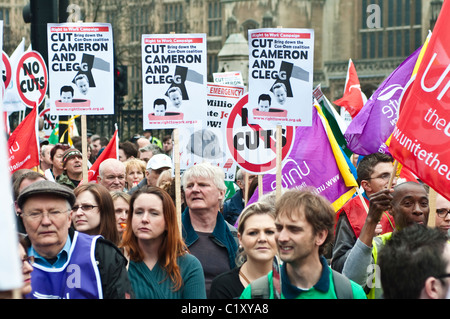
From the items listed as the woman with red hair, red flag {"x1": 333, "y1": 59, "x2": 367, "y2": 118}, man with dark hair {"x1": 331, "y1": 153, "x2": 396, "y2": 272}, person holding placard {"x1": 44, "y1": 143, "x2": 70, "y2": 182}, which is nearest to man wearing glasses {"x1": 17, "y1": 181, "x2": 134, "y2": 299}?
the woman with red hair

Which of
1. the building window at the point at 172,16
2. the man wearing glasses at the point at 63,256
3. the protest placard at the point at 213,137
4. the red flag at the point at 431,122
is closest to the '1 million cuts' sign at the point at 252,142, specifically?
the protest placard at the point at 213,137

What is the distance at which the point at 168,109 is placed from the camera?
7.81 m

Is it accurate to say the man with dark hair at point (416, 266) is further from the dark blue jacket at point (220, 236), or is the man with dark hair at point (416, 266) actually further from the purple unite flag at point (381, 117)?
the purple unite flag at point (381, 117)

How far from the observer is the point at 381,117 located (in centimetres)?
825

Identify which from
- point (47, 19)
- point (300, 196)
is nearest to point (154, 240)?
point (300, 196)

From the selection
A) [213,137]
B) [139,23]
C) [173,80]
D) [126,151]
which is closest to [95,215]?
[173,80]

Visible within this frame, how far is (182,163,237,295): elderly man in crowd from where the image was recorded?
5.74m

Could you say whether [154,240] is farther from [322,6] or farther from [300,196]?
[322,6]

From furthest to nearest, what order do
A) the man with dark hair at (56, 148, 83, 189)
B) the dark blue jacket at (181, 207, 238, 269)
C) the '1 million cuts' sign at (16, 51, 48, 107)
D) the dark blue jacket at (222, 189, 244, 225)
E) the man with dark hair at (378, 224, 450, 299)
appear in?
1. the '1 million cuts' sign at (16, 51, 48, 107)
2. the man with dark hair at (56, 148, 83, 189)
3. the dark blue jacket at (222, 189, 244, 225)
4. the dark blue jacket at (181, 207, 238, 269)
5. the man with dark hair at (378, 224, 450, 299)

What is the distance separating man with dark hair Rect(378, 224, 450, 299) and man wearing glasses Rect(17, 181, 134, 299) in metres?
1.42

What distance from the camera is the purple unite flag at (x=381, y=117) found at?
26.9ft

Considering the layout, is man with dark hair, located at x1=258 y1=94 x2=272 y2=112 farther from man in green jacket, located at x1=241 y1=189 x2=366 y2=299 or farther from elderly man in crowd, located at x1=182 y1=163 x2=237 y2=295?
man in green jacket, located at x1=241 y1=189 x2=366 y2=299
